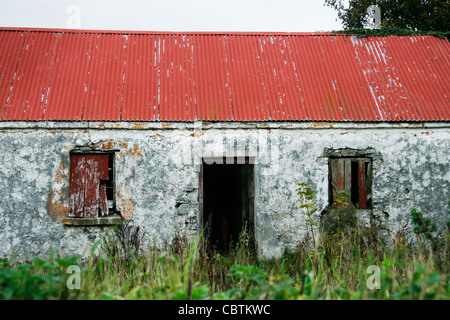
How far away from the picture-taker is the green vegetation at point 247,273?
2957 mm

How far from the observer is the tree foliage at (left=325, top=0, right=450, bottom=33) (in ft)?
44.9

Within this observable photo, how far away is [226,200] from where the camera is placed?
11.1 meters

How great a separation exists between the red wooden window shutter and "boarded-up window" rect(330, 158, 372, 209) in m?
4.05

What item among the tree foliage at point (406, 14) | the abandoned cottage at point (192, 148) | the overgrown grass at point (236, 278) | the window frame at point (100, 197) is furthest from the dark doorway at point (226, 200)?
the tree foliage at point (406, 14)

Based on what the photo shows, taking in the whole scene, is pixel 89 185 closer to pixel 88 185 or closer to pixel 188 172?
pixel 88 185

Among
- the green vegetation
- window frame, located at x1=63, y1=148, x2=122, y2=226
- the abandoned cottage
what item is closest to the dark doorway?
the abandoned cottage

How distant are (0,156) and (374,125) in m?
6.51

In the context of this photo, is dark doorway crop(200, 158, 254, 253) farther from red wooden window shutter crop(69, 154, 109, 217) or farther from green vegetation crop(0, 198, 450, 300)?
red wooden window shutter crop(69, 154, 109, 217)

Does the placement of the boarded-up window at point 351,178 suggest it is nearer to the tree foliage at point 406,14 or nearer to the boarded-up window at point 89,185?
the boarded-up window at point 89,185

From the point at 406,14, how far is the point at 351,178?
10.7 m

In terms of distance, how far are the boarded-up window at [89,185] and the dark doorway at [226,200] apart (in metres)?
2.45

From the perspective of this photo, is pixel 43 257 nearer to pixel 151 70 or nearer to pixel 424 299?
pixel 151 70

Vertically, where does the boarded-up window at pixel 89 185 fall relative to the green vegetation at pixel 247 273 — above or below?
above

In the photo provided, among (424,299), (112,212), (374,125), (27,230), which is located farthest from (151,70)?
(424,299)
